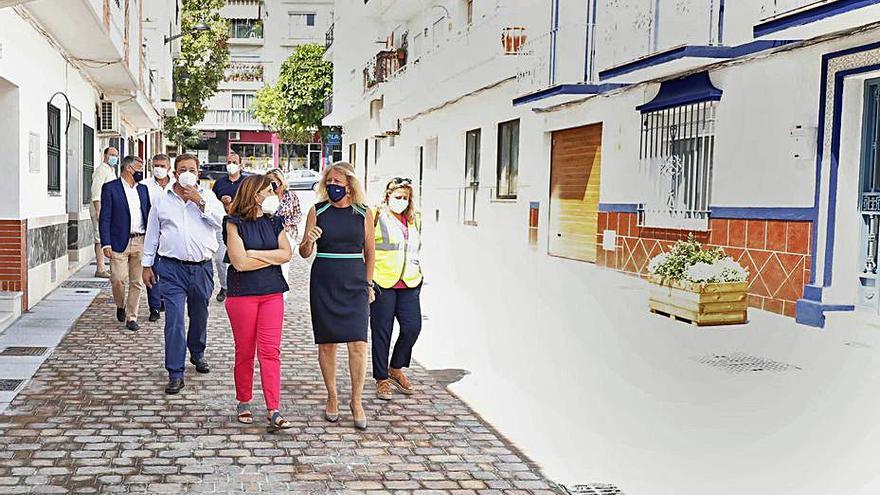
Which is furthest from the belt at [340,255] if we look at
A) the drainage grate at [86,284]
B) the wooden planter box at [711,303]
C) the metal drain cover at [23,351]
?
the drainage grate at [86,284]

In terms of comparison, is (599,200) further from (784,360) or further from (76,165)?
(76,165)

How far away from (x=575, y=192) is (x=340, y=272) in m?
10.4

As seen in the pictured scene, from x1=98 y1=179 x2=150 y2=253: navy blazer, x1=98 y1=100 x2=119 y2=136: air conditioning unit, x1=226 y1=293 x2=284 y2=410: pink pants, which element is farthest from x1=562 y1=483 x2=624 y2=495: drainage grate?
x1=98 y1=100 x2=119 y2=136: air conditioning unit

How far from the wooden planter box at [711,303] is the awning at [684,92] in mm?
2658

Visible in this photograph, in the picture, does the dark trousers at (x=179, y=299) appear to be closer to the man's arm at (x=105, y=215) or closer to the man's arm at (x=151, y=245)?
the man's arm at (x=151, y=245)

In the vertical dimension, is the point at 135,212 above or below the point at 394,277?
above

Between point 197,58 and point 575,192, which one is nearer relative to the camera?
point 575,192

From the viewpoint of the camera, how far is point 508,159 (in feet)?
61.5

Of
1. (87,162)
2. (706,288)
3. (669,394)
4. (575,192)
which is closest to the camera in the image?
(669,394)

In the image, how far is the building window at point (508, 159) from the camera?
18359 mm

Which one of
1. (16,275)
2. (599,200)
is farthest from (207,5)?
(16,275)

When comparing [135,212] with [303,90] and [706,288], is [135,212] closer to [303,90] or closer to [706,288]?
[706,288]

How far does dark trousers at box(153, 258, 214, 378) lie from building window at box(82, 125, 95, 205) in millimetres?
9362

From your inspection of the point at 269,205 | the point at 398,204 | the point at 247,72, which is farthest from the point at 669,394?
the point at 247,72
